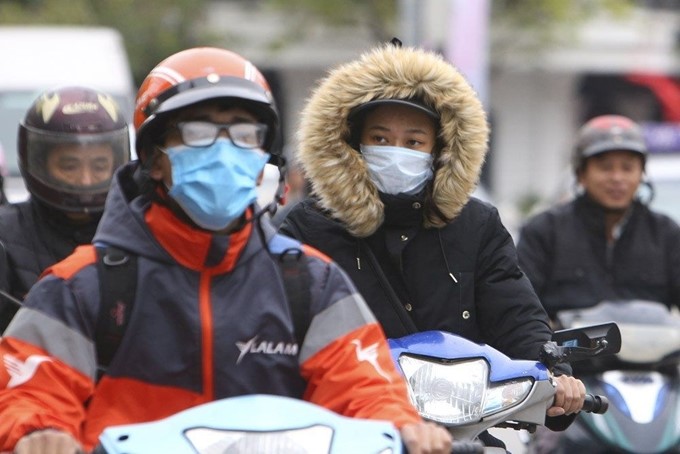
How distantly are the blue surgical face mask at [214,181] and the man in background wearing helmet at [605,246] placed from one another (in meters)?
3.96

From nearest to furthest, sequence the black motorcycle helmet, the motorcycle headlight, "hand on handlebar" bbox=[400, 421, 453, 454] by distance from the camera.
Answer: "hand on handlebar" bbox=[400, 421, 453, 454] < the motorcycle headlight < the black motorcycle helmet

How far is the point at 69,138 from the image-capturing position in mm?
5867

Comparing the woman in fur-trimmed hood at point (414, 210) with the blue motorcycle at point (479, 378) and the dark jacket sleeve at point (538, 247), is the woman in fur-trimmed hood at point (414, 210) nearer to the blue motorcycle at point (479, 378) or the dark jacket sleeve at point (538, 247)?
the blue motorcycle at point (479, 378)

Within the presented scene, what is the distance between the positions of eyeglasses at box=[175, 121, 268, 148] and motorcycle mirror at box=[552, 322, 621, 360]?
4.26ft

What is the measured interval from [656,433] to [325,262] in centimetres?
300

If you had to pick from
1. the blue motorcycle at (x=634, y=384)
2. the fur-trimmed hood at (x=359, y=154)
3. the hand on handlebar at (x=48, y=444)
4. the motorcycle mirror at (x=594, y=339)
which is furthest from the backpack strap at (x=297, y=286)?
the blue motorcycle at (x=634, y=384)

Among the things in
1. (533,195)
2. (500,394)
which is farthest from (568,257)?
(533,195)

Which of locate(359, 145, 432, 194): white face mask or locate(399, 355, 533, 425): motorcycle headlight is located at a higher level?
locate(359, 145, 432, 194): white face mask

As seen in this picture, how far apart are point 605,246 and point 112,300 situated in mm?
4398

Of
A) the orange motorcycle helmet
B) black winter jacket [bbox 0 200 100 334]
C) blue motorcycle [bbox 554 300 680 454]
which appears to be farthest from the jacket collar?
blue motorcycle [bbox 554 300 680 454]

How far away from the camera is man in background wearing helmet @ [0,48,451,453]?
3.53 m

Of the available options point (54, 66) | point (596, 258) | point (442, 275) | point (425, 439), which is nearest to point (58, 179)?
point (442, 275)

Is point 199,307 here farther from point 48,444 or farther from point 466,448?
point 466,448

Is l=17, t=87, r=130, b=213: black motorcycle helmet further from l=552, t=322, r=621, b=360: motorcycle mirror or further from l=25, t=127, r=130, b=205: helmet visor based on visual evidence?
l=552, t=322, r=621, b=360: motorcycle mirror
